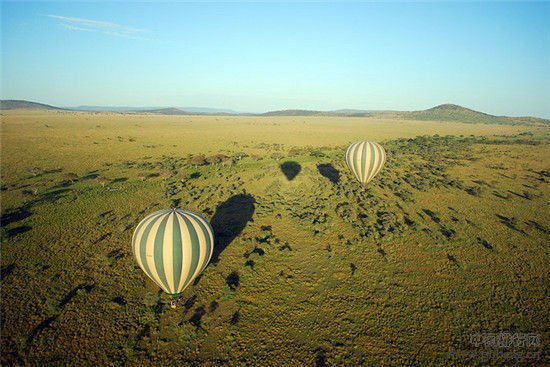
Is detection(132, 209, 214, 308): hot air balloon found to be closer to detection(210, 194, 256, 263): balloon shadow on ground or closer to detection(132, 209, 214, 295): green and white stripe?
detection(132, 209, 214, 295): green and white stripe

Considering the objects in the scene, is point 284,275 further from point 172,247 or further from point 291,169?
point 291,169

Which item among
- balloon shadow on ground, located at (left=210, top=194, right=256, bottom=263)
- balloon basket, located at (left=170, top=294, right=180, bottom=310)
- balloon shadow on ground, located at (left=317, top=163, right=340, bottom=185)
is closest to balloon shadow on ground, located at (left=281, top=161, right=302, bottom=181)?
balloon shadow on ground, located at (left=317, top=163, right=340, bottom=185)

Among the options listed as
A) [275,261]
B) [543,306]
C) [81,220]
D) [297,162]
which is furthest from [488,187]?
[81,220]

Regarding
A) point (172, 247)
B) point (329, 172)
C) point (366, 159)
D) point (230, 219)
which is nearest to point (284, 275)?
point (172, 247)

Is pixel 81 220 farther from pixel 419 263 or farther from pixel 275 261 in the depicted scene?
pixel 419 263

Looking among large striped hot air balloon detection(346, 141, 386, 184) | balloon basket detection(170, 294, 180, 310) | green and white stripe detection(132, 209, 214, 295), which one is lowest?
balloon basket detection(170, 294, 180, 310)

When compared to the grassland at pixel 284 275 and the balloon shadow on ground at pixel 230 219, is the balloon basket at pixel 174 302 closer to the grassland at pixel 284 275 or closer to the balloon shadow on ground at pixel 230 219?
the grassland at pixel 284 275

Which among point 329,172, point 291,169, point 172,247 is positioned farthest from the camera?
point 291,169
